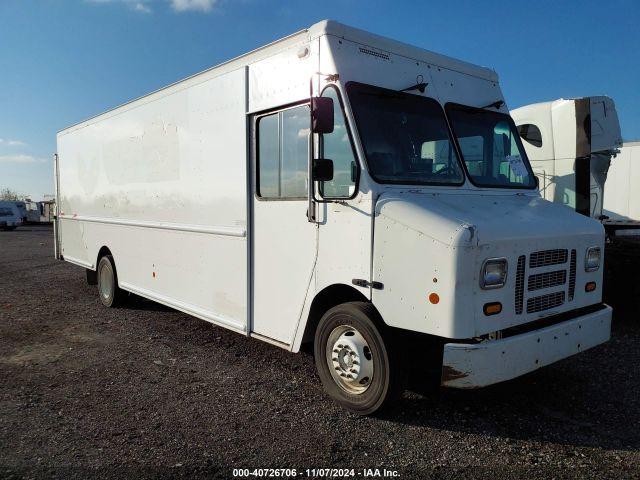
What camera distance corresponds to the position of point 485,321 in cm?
356

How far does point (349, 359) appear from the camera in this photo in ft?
13.7

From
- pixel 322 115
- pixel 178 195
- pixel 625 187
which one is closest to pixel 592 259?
pixel 322 115

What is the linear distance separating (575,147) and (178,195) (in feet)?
19.4

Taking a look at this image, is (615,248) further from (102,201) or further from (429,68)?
(102,201)

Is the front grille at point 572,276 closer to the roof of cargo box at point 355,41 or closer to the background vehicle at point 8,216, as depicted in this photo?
the roof of cargo box at point 355,41

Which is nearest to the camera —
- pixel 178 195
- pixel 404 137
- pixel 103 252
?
pixel 404 137

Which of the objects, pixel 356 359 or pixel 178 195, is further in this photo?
pixel 178 195

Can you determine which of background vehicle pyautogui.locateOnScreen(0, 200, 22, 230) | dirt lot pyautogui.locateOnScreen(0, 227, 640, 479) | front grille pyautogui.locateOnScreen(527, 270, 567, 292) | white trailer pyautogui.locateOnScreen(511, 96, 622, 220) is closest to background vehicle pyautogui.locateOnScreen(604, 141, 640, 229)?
white trailer pyautogui.locateOnScreen(511, 96, 622, 220)

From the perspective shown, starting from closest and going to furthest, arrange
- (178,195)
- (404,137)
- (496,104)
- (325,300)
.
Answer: (404,137) < (325,300) < (496,104) < (178,195)

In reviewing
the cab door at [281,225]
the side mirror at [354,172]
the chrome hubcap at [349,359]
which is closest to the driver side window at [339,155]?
the side mirror at [354,172]

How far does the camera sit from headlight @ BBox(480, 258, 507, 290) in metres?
3.53

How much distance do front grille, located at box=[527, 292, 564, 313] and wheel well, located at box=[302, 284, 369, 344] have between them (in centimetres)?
132

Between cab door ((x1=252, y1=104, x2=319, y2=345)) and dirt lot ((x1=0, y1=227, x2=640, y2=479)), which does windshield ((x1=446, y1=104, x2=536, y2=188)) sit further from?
dirt lot ((x1=0, y1=227, x2=640, y2=479))

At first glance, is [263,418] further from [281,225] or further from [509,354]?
[509,354]
